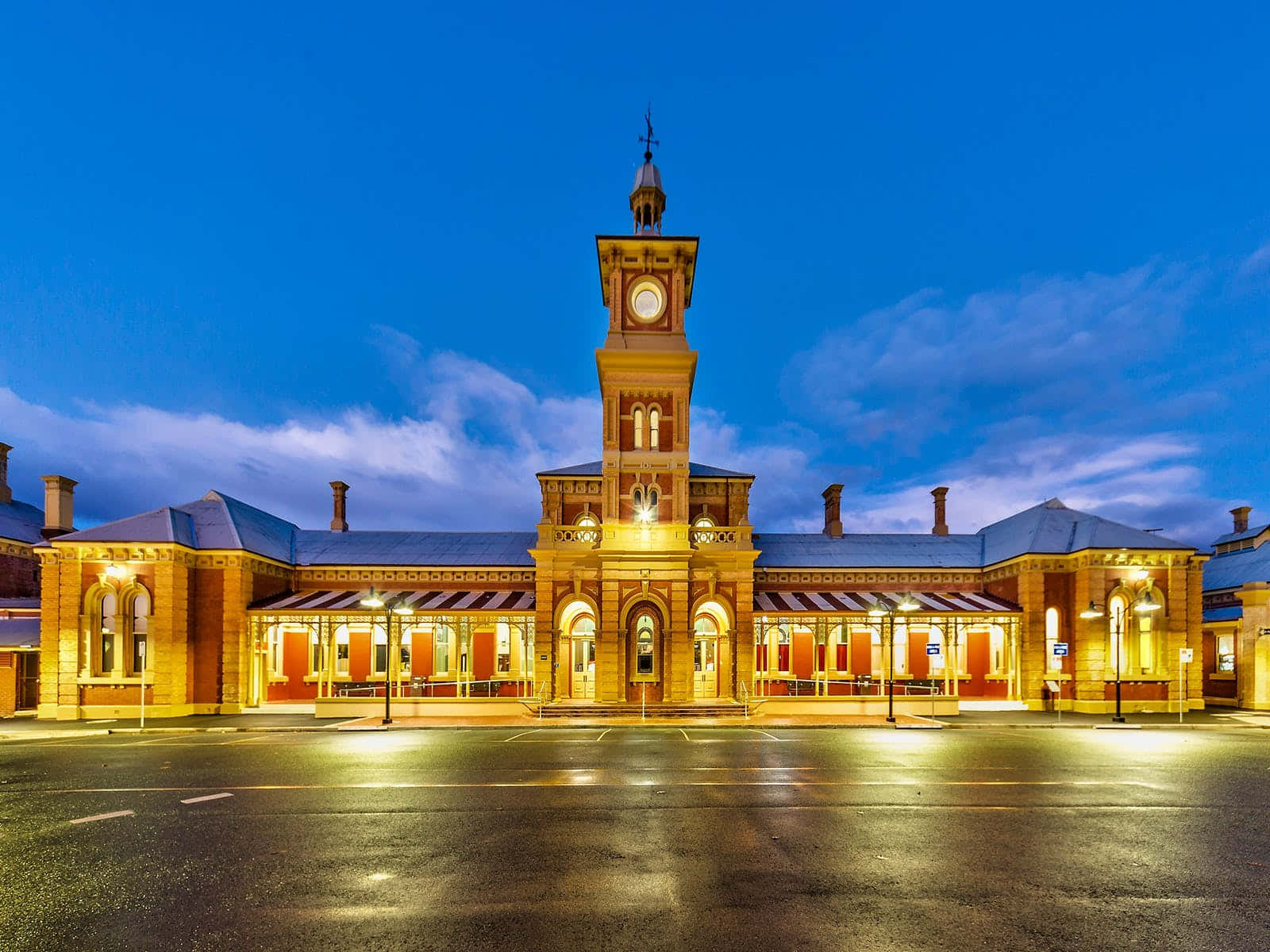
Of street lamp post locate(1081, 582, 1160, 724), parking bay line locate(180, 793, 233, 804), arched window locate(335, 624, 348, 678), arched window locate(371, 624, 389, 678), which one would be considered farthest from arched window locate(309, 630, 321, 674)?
street lamp post locate(1081, 582, 1160, 724)

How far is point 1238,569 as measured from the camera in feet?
113

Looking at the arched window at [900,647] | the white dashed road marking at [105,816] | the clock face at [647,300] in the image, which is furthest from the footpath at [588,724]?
the clock face at [647,300]

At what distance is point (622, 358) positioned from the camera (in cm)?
3067

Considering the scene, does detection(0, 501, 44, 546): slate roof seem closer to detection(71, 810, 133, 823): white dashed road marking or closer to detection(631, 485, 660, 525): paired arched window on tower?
detection(631, 485, 660, 525): paired arched window on tower

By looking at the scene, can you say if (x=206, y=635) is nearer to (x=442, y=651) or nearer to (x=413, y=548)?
(x=413, y=548)

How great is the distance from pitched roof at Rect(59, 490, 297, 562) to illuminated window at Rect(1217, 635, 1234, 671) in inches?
1724

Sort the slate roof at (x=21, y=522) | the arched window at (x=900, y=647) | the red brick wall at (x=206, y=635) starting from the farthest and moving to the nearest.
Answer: the slate roof at (x=21, y=522)
the arched window at (x=900, y=647)
the red brick wall at (x=206, y=635)

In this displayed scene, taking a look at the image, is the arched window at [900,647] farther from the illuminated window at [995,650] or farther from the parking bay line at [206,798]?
the parking bay line at [206,798]

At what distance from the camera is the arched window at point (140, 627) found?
91.2 ft

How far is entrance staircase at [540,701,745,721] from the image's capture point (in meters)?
26.7

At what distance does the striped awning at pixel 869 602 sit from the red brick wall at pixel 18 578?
35821 millimetres

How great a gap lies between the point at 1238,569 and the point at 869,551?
17677mm

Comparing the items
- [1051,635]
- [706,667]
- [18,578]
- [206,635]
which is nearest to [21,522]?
[18,578]

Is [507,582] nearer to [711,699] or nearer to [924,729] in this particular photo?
[711,699]
